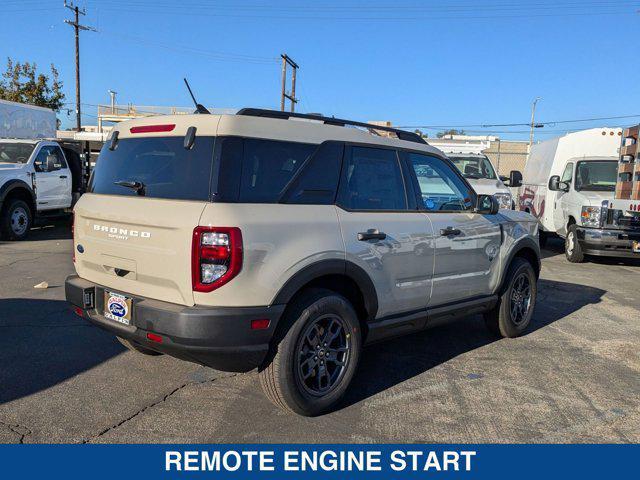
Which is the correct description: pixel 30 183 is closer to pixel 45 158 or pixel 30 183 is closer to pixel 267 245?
pixel 45 158

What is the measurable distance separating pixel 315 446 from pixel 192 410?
943 millimetres

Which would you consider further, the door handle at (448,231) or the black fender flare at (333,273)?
the door handle at (448,231)

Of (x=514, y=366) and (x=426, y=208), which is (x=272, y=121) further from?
(x=514, y=366)

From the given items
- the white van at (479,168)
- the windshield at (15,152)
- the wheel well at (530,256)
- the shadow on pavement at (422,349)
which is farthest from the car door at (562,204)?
the windshield at (15,152)

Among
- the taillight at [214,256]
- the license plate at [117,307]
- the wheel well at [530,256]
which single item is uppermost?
the taillight at [214,256]

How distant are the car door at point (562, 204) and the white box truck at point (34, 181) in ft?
36.0

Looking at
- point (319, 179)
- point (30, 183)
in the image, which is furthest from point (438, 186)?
point (30, 183)

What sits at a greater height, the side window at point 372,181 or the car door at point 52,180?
the side window at point 372,181

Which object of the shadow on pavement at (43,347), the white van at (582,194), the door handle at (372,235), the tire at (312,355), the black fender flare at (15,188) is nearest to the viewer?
the tire at (312,355)

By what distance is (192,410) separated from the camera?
12.3 feet

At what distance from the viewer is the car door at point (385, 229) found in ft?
12.4

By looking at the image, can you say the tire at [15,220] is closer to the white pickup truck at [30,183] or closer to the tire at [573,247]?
the white pickup truck at [30,183]

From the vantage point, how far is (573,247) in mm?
11023

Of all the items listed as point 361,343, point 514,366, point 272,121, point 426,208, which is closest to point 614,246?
point 514,366
